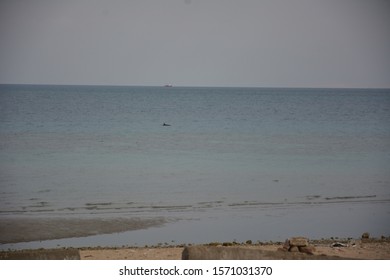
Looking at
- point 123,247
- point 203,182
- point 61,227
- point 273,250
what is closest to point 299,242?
point 273,250

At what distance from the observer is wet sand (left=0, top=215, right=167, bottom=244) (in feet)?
32.3

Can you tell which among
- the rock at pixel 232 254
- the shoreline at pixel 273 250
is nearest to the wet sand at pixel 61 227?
the shoreline at pixel 273 250

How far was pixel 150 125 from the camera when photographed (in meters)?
35.2

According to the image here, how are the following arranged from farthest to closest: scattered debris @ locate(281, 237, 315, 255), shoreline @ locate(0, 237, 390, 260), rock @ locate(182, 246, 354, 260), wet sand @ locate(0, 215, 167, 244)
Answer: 1. wet sand @ locate(0, 215, 167, 244)
2. shoreline @ locate(0, 237, 390, 260)
3. scattered debris @ locate(281, 237, 315, 255)
4. rock @ locate(182, 246, 354, 260)

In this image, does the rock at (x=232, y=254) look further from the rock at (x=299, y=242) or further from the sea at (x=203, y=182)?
the sea at (x=203, y=182)

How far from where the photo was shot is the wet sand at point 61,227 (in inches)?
388

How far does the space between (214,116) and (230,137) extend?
15.6 metres

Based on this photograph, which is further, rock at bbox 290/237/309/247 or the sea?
the sea

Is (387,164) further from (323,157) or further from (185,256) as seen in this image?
(185,256)

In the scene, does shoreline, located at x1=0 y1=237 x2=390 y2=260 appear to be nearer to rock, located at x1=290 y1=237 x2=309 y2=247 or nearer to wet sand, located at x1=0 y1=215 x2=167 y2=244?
rock, located at x1=290 y1=237 x2=309 y2=247

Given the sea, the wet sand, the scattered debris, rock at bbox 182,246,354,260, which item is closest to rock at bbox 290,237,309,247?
the scattered debris

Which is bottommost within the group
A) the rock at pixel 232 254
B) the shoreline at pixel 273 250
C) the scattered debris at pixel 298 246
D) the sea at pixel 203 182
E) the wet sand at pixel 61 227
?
the rock at pixel 232 254

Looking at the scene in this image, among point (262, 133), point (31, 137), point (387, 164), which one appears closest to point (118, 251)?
point (387, 164)

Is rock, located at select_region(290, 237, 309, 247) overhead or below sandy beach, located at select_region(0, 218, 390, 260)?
below
